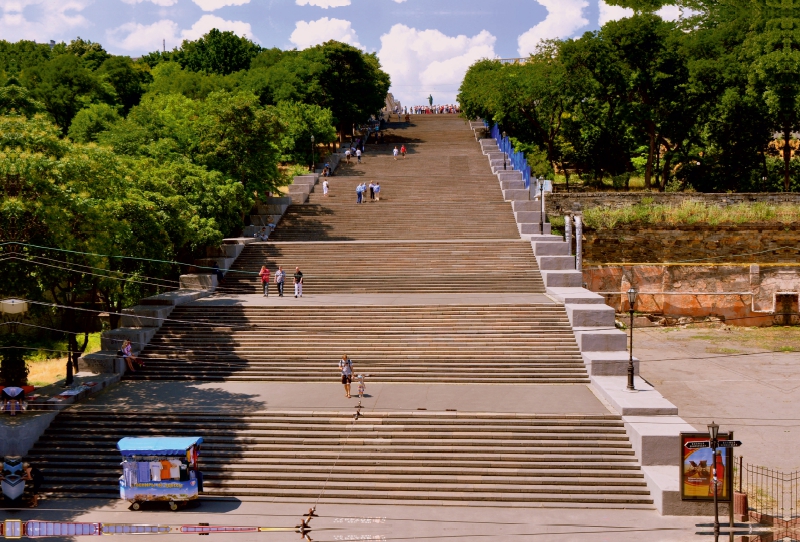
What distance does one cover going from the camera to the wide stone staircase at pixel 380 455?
18938 mm

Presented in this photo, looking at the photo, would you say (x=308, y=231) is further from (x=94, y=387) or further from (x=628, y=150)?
(x=628, y=150)

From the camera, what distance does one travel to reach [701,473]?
17062 millimetres

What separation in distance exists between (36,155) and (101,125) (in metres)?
26.3

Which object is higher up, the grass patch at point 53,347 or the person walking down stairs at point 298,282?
the person walking down stairs at point 298,282

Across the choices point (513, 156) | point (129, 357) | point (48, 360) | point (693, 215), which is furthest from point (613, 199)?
point (48, 360)

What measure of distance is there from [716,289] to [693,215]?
548 centimetres

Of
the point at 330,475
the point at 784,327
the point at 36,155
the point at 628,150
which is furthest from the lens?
the point at 628,150

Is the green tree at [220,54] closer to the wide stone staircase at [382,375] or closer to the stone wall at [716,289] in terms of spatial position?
the wide stone staircase at [382,375]

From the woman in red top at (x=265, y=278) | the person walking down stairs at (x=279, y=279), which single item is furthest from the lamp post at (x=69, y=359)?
the person walking down stairs at (x=279, y=279)

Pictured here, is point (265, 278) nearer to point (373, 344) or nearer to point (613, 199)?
point (373, 344)

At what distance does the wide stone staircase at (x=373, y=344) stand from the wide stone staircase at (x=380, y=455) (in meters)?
4.06

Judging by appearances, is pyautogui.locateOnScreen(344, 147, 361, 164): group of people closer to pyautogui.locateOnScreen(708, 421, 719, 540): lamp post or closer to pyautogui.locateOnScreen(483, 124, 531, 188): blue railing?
pyautogui.locateOnScreen(483, 124, 531, 188): blue railing

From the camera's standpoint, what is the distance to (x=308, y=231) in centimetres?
4150

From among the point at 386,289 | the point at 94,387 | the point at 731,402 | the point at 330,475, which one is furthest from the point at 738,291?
the point at 94,387
